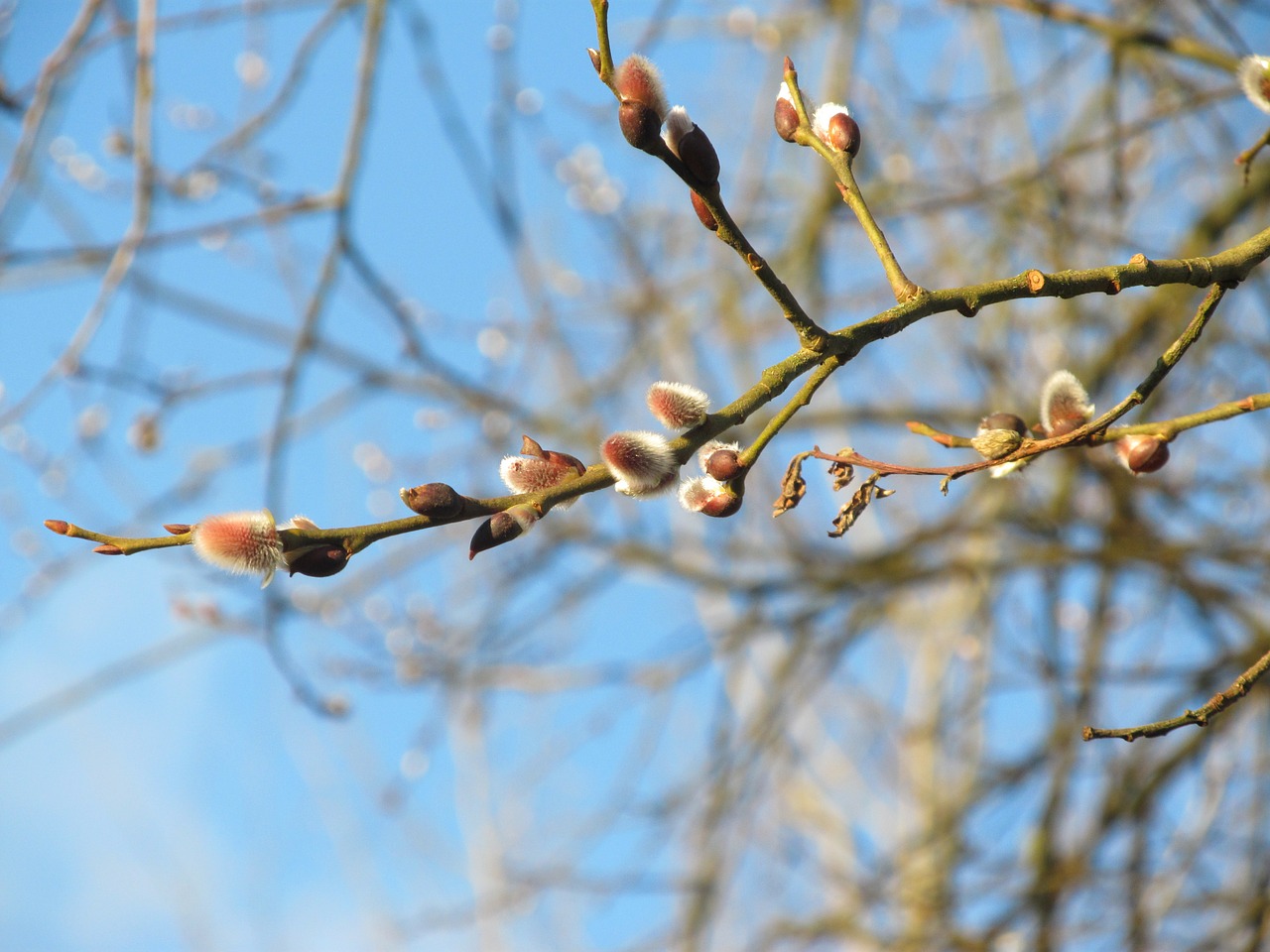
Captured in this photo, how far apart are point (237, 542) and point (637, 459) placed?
0.37m

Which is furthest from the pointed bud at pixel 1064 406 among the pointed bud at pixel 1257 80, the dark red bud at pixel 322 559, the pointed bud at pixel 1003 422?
the dark red bud at pixel 322 559

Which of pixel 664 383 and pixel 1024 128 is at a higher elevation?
pixel 1024 128

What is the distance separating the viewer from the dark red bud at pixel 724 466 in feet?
3.52

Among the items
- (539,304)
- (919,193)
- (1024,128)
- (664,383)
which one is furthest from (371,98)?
(1024,128)

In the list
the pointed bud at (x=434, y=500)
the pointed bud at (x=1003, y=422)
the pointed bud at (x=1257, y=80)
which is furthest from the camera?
the pointed bud at (x=1257, y=80)

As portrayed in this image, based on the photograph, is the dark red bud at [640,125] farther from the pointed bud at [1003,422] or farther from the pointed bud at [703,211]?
the pointed bud at [1003,422]

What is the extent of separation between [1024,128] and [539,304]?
2558 mm

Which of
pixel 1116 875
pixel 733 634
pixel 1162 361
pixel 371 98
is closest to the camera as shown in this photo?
pixel 1162 361

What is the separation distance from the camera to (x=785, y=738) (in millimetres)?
4266

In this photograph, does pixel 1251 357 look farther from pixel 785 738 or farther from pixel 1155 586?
pixel 785 738

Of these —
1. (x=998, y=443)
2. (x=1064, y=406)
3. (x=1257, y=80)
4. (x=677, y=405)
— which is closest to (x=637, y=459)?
(x=677, y=405)

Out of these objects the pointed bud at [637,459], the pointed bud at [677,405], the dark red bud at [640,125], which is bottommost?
the pointed bud at [637,459]

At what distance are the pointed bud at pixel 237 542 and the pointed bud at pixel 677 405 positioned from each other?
0.38 m

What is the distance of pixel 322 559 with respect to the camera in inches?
38.3
